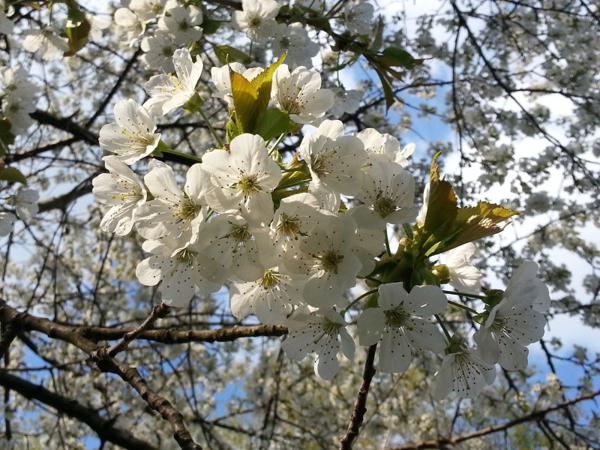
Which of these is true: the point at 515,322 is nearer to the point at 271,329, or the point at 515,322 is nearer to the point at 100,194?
the point at 271,329

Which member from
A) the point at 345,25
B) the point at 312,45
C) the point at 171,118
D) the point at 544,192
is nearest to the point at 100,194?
the point at 312,45

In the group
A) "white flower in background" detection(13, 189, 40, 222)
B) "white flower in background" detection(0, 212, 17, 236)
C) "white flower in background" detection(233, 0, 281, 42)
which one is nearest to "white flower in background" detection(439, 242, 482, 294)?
"white flower in background" detection(233, 0, 281, 42)

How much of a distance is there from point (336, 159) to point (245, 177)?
7.6 inches

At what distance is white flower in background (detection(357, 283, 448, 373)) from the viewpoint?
1.07 metres

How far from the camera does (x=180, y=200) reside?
1158 mm

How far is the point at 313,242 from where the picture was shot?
107cm

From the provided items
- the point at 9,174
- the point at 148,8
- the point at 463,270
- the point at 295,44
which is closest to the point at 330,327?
the point at 463,270

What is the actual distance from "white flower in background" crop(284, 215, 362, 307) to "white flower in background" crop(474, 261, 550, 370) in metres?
0.33

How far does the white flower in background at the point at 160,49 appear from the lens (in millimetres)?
2396

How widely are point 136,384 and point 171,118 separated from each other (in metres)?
4.68

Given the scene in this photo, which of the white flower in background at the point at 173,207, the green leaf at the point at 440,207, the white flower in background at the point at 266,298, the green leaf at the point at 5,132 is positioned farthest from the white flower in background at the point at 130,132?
the green leaf at the point at 5,132

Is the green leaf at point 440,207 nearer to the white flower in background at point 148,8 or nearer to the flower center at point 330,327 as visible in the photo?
the flower center at point 330,327

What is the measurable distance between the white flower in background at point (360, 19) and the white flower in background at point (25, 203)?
1874 millimetres

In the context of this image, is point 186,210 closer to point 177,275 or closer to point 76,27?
point 177,275
